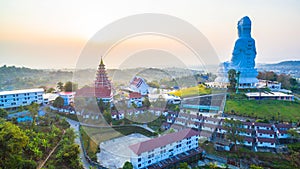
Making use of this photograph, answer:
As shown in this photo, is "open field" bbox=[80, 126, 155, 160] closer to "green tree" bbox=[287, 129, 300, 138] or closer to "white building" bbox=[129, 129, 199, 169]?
"white building" bbox=[129, 129, 199, 169]

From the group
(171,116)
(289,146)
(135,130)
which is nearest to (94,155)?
(135,130)

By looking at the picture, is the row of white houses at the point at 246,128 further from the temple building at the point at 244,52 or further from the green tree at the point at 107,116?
the temple building at the point at 244,52

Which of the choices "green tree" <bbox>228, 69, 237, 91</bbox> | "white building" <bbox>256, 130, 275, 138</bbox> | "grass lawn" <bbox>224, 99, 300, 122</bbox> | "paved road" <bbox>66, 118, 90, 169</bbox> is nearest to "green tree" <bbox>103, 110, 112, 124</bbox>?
"paved road" <bbox>66, 118, 90, 169</bbox>

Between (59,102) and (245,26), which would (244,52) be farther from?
(59,102)

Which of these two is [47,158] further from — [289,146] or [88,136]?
[289,146]

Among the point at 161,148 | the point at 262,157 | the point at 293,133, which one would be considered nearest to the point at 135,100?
the point at 161,148

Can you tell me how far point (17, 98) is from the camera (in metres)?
21.0

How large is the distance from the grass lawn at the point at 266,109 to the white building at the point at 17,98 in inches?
892

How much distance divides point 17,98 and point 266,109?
1118 inches

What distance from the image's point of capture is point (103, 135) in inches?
652

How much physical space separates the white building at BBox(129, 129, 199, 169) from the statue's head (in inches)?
909

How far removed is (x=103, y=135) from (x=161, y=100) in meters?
8.57

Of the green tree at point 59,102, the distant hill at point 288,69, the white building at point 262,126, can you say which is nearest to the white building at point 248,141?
the white building at point 262,126

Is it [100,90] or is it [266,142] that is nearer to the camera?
[266,142]
